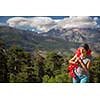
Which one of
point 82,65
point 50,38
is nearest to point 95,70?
point 82,65

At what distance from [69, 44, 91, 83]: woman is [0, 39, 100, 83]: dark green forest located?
3.0 inches

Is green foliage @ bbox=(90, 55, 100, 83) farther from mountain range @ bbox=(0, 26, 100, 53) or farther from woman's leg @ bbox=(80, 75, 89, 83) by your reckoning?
mountain range @ bbox=(0, 26, 100, 53)

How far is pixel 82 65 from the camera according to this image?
8289mm

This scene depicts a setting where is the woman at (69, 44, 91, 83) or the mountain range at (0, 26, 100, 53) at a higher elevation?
the mountain range at (0, 26, 100, 53)

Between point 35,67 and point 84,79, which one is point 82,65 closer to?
point 84,79

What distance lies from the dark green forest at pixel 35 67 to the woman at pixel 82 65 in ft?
0.25

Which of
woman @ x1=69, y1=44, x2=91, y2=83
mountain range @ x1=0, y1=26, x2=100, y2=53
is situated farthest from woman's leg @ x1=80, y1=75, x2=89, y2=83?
mountain range @ x1=0, y1=26, x2=100, y2=53

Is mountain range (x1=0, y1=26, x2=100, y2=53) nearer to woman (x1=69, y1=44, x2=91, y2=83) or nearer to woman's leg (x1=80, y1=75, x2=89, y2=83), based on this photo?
woman (x1=69, y1=44, x2=91, y2=83)

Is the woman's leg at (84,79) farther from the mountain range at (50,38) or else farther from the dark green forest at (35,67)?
the mountain range at (50,38)

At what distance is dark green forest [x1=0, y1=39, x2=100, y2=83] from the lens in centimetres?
830

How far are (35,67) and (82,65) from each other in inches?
28.8

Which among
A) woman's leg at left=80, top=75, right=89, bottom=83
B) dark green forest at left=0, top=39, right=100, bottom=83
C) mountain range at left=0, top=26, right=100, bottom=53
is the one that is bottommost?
woman's leg at left=80, top=75, right=89, bottom=83
